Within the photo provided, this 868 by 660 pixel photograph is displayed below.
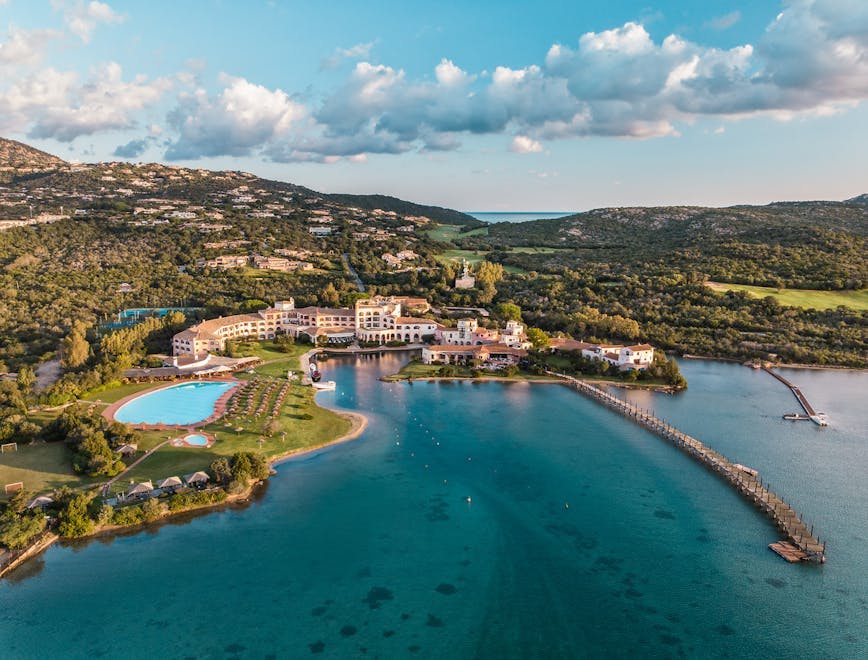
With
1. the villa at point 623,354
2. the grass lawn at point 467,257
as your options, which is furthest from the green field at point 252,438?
the grass lawn at point 467,257

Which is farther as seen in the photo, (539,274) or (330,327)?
(539,274)

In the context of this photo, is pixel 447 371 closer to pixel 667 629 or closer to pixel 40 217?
pixel 667 629

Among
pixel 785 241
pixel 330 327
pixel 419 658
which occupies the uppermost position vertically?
pixel 785 241

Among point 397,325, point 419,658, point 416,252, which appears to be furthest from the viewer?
point 416,252

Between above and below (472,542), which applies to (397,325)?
above

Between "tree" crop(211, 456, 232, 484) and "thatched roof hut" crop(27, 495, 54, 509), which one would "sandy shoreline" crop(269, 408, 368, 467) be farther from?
"thatched roof hut" crop(27, 495, 54, 509)

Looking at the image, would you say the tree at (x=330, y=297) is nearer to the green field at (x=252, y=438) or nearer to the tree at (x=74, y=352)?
the green field at (x=252, y=438)

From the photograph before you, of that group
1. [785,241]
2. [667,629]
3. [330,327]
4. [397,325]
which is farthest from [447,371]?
[785,241]

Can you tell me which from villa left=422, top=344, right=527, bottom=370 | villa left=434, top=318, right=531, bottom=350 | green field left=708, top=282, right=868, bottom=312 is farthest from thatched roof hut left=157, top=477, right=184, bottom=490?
green field left=708, top=282, right=868, bottom=312
